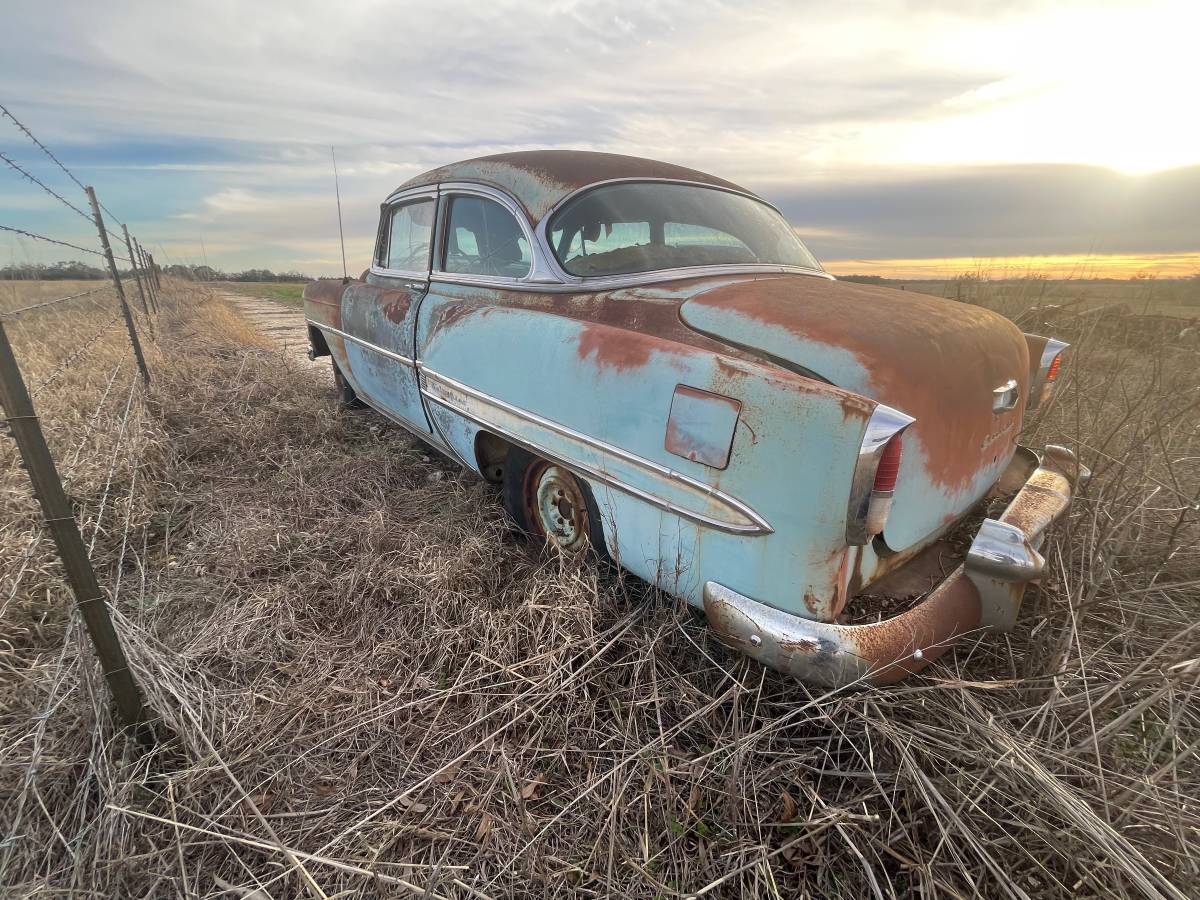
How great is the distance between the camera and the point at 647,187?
2.78 meters

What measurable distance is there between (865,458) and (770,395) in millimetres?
293

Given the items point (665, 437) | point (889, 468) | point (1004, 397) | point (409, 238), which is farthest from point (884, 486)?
point (409, 238)

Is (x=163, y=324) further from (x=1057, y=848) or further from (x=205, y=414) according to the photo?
(x=1057, y=848)

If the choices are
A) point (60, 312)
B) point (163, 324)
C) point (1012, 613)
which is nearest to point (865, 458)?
point (1012, 613)

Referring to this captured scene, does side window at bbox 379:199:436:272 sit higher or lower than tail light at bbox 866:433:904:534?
higher

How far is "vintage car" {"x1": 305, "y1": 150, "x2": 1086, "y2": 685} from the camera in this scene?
157 cm

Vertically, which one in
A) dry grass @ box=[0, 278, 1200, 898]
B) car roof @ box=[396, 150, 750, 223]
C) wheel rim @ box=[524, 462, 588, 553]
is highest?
car roof @ box=[396, 150, 750, 223]

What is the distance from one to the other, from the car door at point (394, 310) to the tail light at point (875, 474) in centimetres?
241

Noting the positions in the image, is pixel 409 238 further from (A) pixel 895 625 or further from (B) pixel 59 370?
(A) pixel 895 625

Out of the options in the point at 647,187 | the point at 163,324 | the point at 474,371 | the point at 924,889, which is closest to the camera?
the point at 924,889

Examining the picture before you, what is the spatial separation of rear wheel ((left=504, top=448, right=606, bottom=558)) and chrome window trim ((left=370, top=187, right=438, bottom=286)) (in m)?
1.45

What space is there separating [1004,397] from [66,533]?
9.53 feet

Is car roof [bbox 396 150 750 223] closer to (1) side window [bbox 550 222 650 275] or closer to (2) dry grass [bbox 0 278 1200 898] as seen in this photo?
(1) side window [bbox 550 222 650 275]

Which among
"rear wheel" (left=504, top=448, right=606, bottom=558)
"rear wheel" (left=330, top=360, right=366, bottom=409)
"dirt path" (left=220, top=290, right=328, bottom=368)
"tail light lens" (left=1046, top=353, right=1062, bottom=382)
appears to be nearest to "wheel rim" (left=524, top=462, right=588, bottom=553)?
"rear wheel" (left=504, top=448, right=606, bottom=558)
